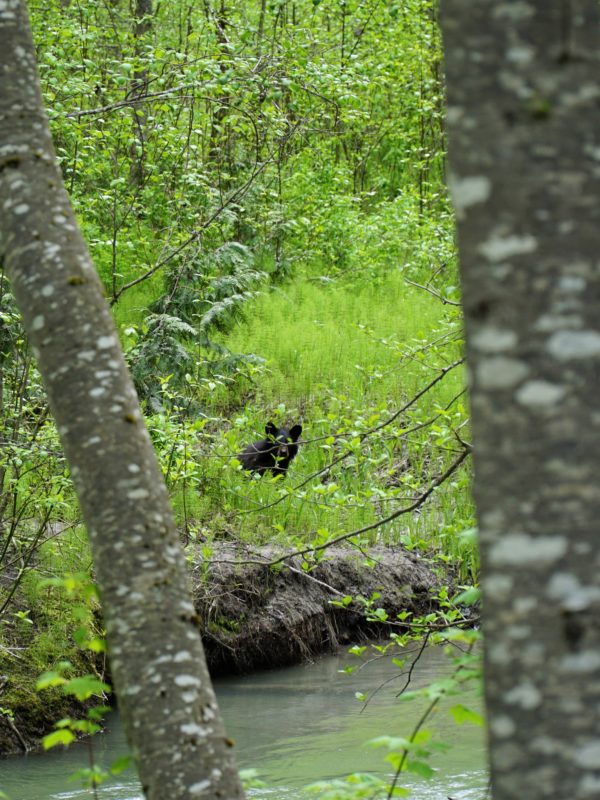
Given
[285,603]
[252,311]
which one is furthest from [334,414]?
[252,311]

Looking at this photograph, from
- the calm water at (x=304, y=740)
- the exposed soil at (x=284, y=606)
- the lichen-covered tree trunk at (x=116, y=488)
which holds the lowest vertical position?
the calm water at (x=304, y=740)

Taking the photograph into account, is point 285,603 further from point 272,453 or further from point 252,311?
point 252,311

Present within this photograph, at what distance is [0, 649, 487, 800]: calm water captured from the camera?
6625mm

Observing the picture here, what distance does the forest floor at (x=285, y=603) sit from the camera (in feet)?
29.1

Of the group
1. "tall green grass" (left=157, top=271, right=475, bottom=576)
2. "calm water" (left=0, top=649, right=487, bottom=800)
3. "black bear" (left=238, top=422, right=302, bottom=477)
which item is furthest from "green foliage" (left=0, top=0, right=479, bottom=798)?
"calm water" (left=0, top=649, right=487, bottom=800)

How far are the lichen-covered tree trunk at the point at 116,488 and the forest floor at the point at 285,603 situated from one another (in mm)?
6037

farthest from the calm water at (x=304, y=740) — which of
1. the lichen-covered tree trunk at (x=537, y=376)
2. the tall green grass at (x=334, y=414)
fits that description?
the lichen-covered tree trunk at (x=537, y=376)

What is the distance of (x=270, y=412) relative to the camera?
39.9 ft

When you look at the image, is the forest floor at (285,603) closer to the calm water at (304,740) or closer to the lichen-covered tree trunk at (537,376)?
the calm water at (304,740)

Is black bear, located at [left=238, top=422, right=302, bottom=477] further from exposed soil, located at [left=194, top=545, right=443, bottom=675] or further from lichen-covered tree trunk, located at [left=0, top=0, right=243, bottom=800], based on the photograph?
lichen-covered tree trunk, located at [left=0, top=0, right=243, bottom=800]

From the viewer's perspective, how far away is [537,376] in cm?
136

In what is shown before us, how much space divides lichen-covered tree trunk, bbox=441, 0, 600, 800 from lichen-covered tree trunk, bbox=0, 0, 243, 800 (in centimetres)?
96

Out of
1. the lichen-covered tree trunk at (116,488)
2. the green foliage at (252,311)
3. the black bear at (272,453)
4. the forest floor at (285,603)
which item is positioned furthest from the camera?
the black bear at (272,453)

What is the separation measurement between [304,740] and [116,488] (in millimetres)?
5891
